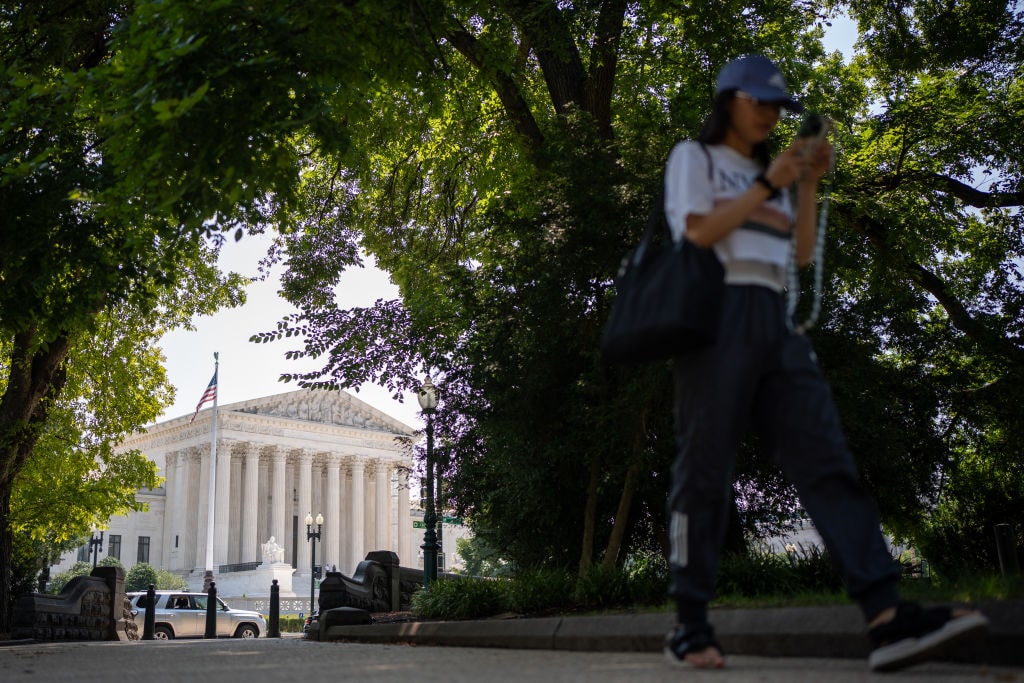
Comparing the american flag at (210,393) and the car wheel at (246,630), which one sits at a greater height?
the american flag at (210,393)

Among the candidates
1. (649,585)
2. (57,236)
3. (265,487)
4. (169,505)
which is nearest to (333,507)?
(265,487)

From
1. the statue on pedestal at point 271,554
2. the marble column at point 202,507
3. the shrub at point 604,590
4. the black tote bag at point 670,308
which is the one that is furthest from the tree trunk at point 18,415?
the marble column at point 202,507

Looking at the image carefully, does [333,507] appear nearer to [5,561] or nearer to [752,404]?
[5,561]

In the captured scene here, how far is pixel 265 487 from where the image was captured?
8475 cm

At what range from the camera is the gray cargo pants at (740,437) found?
3.20 m

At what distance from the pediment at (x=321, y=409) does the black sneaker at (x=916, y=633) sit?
254 ft

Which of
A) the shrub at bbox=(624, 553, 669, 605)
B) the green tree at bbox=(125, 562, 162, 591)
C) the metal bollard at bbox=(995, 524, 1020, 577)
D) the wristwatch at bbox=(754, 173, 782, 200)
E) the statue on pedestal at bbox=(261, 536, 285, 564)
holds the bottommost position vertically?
the shrub at bbox=(624, 553, 669, 605)

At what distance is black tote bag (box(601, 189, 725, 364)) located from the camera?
3.16 m

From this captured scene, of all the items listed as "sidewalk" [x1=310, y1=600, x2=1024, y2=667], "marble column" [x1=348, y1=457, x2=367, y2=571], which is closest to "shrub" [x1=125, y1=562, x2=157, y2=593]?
"marble column" [x1=348, y1=457, x2=367, y2=571]

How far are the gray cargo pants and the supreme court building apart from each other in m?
75.2

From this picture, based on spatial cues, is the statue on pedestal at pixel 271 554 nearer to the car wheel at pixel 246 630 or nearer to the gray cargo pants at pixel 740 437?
the car wheel at pixel 246 630

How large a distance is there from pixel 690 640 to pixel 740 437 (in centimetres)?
73

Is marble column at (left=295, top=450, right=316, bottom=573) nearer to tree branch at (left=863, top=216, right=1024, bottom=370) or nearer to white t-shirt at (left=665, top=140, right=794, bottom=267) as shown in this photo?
tree branch at (left=863, top=216, right=1024, bottom=370)

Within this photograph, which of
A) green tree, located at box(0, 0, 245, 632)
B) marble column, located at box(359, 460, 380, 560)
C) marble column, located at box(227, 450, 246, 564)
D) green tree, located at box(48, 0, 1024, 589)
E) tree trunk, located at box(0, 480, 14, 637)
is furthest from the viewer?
marble column, located at box(359, 460, 380, 560)
